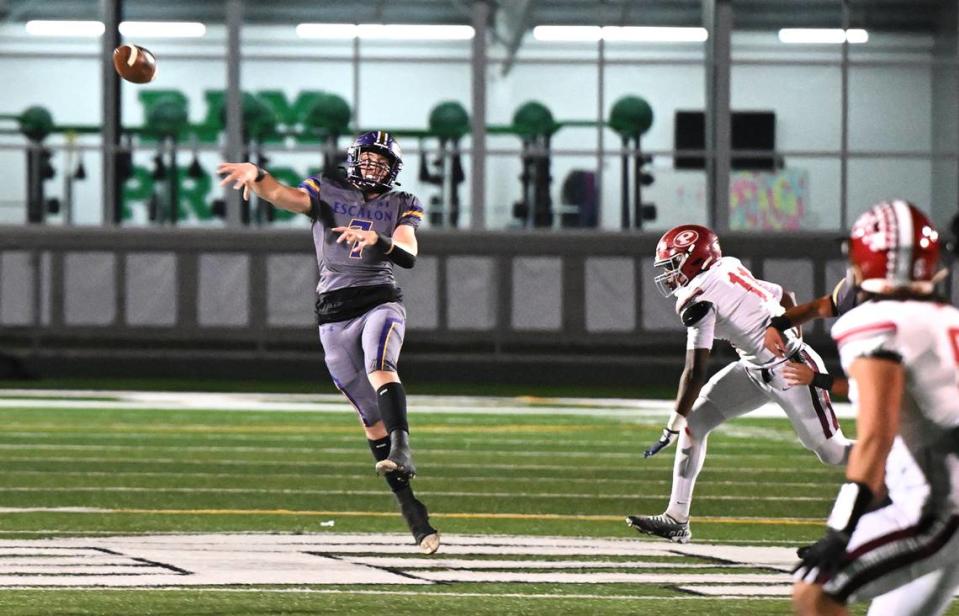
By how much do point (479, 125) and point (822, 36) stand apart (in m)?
5.63

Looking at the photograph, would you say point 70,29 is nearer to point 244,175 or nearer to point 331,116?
point 331,116

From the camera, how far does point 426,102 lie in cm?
2873

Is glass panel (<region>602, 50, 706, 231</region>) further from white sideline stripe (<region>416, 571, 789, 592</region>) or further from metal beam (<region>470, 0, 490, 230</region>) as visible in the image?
white sideline stripe (<region>416, 571, 789, 592</region>)

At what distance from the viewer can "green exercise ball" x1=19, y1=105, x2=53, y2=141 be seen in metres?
28.8

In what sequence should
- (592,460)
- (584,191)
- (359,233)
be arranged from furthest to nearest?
(584,191) → (592,460) → (359,233)

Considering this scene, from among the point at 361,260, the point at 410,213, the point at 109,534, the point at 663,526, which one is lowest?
the point at 109,534

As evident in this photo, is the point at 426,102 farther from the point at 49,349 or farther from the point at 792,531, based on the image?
the point at 792,531

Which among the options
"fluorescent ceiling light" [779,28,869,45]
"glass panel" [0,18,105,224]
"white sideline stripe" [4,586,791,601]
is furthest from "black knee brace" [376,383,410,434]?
"fluorescent ceiling light" [779,28,869,45]

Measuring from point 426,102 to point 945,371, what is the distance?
24.6 metres

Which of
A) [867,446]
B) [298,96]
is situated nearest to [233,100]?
[298,96]

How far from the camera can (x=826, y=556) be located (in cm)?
432

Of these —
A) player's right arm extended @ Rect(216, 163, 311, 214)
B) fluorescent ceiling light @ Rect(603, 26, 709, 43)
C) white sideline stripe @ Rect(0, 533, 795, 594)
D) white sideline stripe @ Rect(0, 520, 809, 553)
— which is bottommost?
white sideline stripe @ Rect(0, 520, 809, 553)

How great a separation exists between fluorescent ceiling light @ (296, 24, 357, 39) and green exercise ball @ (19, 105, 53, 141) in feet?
13.7

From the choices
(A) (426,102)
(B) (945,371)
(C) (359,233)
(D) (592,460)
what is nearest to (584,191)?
(A) (426,102)
